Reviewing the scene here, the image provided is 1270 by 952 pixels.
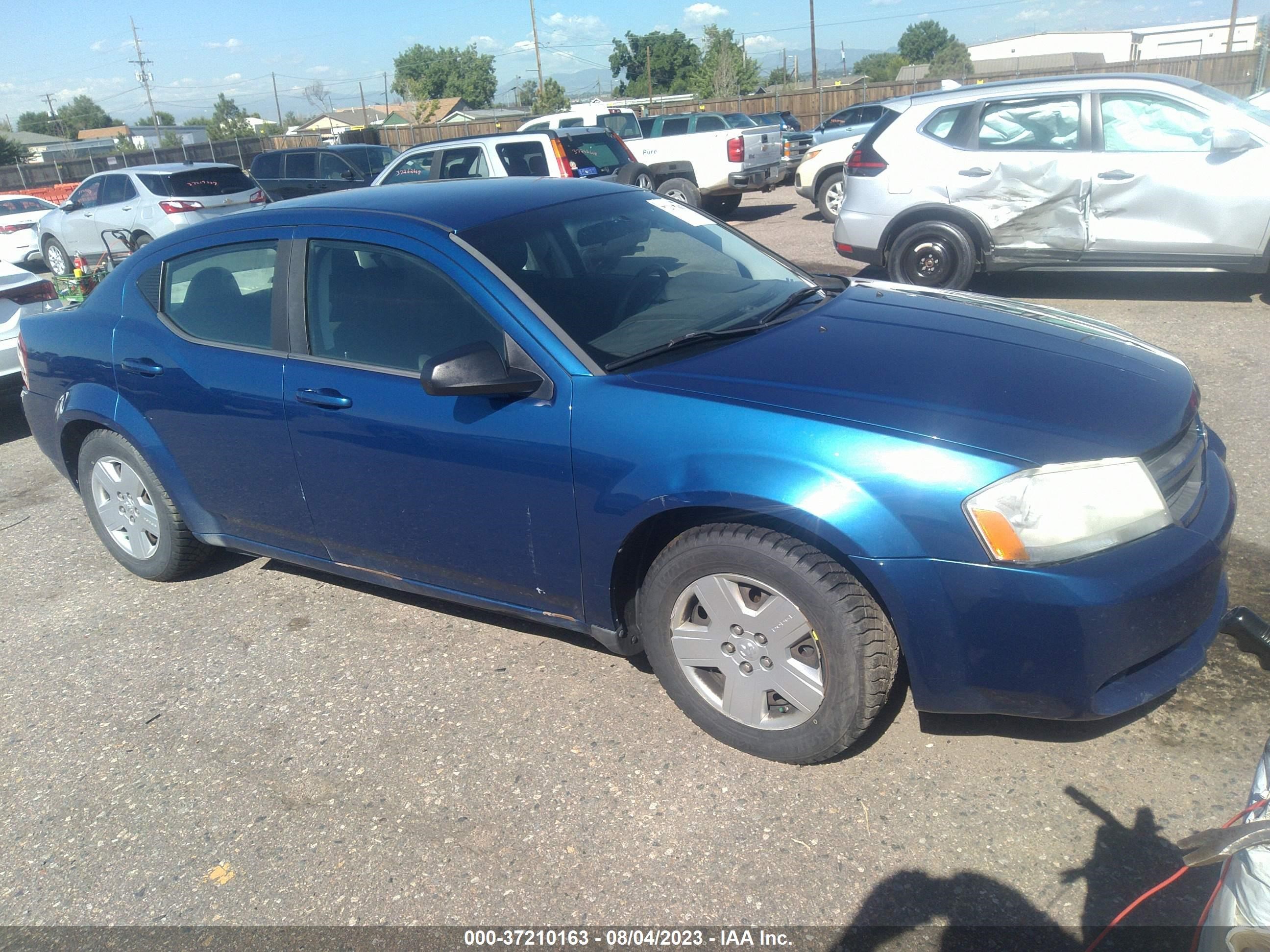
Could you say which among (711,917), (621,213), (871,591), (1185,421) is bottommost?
(711,917)

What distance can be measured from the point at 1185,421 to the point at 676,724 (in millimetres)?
1859

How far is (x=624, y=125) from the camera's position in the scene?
17562mm

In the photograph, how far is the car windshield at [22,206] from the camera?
17750 millimetres

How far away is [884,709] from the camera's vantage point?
314 centimetres

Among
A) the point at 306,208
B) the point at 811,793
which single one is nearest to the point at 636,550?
the point at 811,793

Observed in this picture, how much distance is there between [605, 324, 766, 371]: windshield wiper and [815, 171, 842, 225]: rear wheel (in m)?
11.0

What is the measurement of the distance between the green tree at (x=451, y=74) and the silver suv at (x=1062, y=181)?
4024 inches

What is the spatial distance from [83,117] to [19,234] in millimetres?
115675

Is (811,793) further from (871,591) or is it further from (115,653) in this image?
(115,653)

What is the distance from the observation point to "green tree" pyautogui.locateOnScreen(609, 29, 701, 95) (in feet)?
286

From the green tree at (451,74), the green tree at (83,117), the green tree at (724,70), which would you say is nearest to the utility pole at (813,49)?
the green tree at (724,70)

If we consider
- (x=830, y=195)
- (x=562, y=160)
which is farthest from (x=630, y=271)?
(x=830, y=195)

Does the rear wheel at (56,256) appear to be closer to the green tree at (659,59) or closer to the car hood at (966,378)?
the car hood at (966,378)

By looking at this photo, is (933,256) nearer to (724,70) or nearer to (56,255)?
(56,255)
